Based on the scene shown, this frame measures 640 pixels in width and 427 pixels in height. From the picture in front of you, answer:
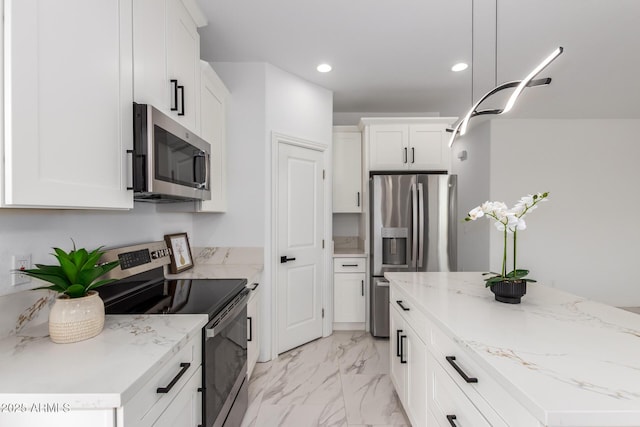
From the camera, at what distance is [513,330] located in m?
1.15

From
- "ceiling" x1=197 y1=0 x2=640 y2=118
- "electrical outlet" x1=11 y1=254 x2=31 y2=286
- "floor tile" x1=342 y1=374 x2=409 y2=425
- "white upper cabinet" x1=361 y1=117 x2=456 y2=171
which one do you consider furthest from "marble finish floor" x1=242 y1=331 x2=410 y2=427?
"ceiling" x1=197 y1=0 x2=640 y2=118

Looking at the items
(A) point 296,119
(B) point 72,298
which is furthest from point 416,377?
(A) point 296,119

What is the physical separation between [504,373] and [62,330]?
134 cm

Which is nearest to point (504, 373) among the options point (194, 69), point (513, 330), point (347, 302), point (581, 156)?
point (513, 330)

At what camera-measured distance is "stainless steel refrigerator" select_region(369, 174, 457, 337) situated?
3320 mm

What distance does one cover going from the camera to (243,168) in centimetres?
283

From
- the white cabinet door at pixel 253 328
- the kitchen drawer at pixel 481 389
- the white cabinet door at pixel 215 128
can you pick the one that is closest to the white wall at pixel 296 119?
the white cabinet door at pixel 253 328

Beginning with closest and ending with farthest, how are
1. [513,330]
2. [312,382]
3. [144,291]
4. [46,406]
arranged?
[46,406] → [513,330] → [144,291] → [312,382]

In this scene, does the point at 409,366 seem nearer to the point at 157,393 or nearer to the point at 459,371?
the point at 459,371

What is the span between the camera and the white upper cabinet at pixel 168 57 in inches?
53.1

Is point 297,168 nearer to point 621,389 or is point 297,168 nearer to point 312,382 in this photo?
point 312,382

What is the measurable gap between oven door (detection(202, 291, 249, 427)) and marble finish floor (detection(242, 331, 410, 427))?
282mm

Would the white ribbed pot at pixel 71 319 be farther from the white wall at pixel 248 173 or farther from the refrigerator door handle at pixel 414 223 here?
the refrigerator door handle at pixel 414 223

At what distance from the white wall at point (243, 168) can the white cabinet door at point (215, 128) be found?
0.12 m
